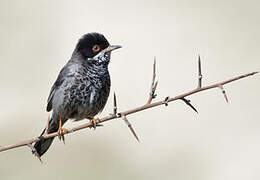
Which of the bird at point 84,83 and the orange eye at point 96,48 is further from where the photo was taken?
the orange eye at point 96,48

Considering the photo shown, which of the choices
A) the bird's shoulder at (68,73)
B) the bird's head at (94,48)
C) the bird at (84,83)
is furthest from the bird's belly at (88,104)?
the bird's head at (94,48)

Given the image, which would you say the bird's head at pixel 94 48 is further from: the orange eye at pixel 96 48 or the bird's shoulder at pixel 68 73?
the bird's shoulder at pixel 68 73

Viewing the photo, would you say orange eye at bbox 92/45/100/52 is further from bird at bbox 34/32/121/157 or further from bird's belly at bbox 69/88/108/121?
bird's belly at bbox 69/88/108/121

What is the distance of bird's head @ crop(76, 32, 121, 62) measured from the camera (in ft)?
22.3

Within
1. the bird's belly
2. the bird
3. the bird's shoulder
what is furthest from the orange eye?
the bird's belly

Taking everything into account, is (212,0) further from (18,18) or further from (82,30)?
(18,18)

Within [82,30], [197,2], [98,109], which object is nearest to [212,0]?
[197,2]

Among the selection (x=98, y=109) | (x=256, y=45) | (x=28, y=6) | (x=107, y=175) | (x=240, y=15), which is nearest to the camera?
(x=98, y=109)

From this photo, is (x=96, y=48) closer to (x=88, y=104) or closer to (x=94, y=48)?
(x=94, y=48)

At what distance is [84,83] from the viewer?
6.75 meters

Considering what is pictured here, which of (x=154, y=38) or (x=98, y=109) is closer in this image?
(x=98, y=109)

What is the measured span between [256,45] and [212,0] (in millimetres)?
2370

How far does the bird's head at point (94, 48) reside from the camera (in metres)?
6.80

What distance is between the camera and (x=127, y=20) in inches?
642
